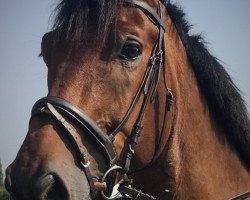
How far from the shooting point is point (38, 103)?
2.52m

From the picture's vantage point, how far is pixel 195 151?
10.8 ft

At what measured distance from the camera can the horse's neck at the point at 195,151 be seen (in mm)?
3193

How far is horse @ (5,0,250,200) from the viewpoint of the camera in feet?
7.64

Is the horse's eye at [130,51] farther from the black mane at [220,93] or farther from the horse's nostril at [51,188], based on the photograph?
the horse's nostril at [51,188]

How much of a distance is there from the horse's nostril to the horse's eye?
1207mm

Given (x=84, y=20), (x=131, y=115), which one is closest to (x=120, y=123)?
(x=131, y=115)

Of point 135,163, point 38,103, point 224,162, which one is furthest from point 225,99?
point 38,103

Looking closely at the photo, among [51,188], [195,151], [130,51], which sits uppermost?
[130,51]

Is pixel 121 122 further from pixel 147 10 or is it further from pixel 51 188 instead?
pixel 147 10

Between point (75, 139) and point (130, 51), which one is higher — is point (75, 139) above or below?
below

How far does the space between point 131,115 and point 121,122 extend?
0.46 ft

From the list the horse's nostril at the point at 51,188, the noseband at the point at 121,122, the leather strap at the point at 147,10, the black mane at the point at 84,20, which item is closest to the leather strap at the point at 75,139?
the noseband at the point at 121,122

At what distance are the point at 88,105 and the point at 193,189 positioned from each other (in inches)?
59.5

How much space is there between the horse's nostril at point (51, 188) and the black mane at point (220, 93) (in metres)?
2.08
